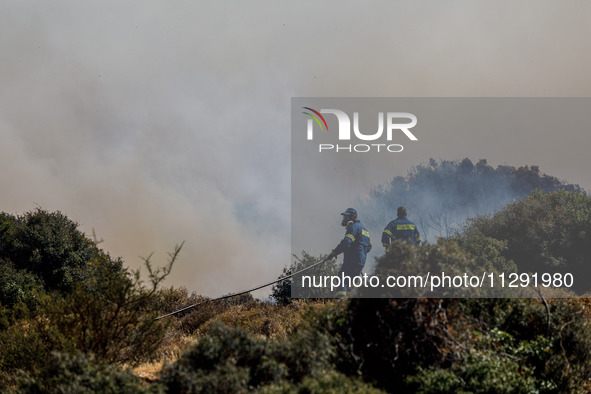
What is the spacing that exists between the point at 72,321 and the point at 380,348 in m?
5.50

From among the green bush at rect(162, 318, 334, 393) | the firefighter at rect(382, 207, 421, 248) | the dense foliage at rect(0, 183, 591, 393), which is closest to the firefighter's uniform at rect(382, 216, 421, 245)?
the firefighter at rect(382, 207, 421, 248)

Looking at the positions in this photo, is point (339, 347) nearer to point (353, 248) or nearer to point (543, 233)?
point (353, 248)

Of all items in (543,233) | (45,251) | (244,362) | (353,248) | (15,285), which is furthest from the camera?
(543,233)

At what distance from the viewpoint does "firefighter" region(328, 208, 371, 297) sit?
51.8 feet

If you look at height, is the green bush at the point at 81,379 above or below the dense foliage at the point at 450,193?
below

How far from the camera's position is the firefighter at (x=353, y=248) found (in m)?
15.8

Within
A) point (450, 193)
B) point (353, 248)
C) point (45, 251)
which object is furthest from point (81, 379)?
point (450, 193)

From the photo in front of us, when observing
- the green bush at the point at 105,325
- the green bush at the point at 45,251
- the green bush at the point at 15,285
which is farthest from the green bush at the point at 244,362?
the green bush at the point at 45,251

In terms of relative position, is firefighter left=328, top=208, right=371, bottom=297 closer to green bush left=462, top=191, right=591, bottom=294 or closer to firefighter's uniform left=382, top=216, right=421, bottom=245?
firefighter's uniform left=382, top=216, right=421, bottom=245

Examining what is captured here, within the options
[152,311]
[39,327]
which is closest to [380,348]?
[152,311]

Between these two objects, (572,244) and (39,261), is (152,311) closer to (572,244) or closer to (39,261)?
(39,261)

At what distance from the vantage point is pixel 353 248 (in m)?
15.9

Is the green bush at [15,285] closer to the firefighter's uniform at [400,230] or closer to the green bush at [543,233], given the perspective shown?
the firefighter's uniform at [400,230]

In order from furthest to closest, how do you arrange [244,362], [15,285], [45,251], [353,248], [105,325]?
A: [45,251]
[15,285]
[353,248]
[105,325]
[244,362]
